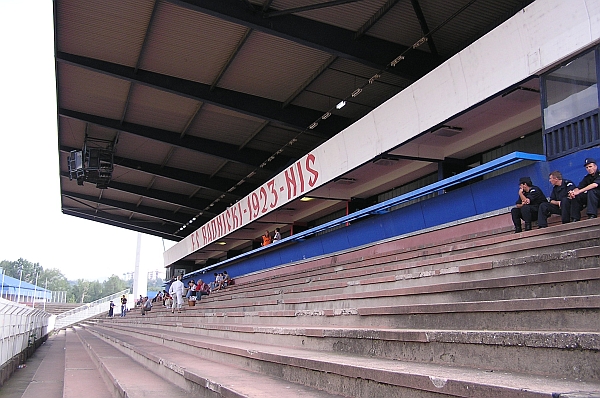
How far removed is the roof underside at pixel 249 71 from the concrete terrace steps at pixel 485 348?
6.33 m

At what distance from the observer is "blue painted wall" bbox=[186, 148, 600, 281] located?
719 centimetres

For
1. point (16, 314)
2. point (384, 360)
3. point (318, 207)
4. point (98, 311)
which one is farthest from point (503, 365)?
point (98, 311)

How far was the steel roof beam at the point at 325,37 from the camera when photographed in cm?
1074

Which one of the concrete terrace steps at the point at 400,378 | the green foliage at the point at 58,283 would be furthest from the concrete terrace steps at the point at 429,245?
the green foliage at the point at 58,283

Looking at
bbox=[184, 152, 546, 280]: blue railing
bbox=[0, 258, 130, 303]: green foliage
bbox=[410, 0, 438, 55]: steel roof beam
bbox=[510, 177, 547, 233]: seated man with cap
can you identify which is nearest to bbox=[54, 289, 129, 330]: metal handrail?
bbox=[184, 152, 546, 280]: blue railing

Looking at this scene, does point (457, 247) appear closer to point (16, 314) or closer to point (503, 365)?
point (503, 365)

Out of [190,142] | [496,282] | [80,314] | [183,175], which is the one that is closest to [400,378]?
[496,282]

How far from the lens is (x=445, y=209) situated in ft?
32.5

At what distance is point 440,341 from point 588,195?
3356 mm

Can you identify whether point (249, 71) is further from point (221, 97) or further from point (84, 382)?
point (84, 382)

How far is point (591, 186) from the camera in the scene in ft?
18.5

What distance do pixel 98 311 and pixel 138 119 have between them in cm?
3285

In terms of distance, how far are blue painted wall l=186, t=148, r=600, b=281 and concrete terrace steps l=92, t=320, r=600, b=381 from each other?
164 inches

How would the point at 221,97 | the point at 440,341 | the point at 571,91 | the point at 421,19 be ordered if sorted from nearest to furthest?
the point at 440,341
the point at 571,91
the point at 421,19
the point at 221,97
